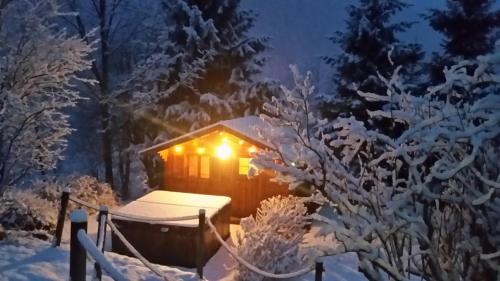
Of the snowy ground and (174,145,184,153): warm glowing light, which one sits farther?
(174,145,184,153): warm glowing light

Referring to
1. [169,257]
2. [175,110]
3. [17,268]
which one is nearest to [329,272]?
[169,257]

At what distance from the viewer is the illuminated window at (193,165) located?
1598cm

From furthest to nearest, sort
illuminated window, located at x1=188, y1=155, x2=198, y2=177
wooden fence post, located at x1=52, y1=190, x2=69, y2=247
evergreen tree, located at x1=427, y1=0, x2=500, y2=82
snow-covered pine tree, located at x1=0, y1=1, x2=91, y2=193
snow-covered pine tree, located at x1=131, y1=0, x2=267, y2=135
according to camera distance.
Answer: snow-covered pine tree, located at x1=131, y1=0, x2=267, y2=135
illuminated window, located at x1=188, y1=155, x2=198, y2=177
evergreen tree, located at x1=427, y1=0, x2=500, y2=82
snow-covered pine tree, located at x1=0, y1=1, x2=91, y2=193
wooden fence post, located at x1=52, y1=190, x2=69, y2=247

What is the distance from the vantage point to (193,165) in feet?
52.5

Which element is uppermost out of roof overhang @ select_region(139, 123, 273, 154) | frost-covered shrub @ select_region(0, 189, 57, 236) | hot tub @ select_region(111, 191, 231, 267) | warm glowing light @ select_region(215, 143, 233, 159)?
roof overhang @ select_region(139, 123, 273, 154)

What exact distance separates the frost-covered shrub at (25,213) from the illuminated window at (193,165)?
5.56 meters

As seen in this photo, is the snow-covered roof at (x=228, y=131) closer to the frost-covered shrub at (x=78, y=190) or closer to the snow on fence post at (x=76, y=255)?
the frost-covered shrub at (x=78, y=190)

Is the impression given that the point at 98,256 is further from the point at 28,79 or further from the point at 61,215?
the point at 28,79

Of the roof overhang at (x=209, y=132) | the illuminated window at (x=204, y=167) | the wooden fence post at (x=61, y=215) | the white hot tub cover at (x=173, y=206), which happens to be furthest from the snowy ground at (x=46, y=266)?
the illuminated window at (x=204, y=167)

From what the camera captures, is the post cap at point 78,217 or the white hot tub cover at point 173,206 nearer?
the post cap at point 78,217

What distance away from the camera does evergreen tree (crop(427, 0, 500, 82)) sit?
51.8 feet

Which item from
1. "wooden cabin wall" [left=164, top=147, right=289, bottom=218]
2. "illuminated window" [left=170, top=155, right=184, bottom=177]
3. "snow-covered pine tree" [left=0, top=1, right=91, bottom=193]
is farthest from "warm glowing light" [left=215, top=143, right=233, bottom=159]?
"snow-covered pine tree" [left=0, top=1, right=91, bottom=193]

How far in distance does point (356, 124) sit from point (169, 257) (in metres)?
7.94

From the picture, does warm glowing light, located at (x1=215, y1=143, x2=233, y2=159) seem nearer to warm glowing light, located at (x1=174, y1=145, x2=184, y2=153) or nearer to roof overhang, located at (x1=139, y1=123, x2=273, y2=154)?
roof overhang, located at (x1=139, y1=123, x2=273, y2=154)
